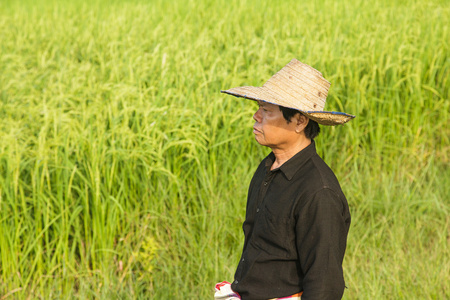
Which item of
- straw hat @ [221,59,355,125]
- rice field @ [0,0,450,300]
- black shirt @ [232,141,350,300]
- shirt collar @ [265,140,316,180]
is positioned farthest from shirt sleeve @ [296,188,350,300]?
rice field @ [0,0,450,300]

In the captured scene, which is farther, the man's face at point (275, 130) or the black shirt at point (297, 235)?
the man's face at point (275, 130)

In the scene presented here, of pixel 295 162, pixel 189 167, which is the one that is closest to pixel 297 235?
pixel 295 162

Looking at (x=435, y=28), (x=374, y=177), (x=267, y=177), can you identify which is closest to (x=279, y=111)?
(x=267, y=177)

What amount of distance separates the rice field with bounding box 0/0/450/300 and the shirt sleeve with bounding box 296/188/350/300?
1226 millimetres

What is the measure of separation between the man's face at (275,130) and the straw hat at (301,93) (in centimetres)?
5

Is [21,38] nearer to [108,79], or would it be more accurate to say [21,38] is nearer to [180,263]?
[108,79]

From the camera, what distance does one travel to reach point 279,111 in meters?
1.63

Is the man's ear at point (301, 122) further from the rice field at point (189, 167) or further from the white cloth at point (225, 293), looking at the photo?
the rice field at point (189, 167)

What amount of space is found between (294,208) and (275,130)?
0.24 m

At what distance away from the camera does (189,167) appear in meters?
3.36

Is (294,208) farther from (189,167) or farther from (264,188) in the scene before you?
(189,167)

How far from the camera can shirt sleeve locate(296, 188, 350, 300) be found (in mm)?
1452

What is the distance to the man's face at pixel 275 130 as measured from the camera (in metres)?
1.63

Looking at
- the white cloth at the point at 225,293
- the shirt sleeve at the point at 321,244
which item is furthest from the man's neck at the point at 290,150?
the white cloth at the point at 225,293
